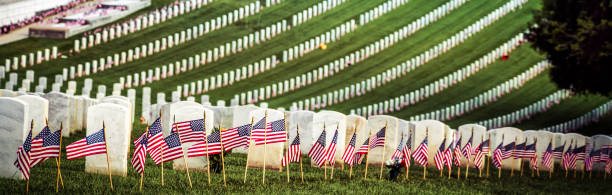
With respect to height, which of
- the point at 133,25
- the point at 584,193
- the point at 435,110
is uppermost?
the point at 133,25

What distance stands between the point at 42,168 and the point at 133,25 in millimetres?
A: 41581

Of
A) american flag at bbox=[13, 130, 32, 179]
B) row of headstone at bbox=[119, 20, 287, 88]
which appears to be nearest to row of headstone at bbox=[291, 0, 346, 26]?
row of headstone at bbox=[119, 20, 287, 88]

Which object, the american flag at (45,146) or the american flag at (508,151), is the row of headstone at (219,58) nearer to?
the american flag at (508,151)

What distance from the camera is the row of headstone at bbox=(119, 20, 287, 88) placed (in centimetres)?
5497

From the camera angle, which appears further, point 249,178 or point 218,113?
point 218,113

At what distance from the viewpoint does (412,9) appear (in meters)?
78.1

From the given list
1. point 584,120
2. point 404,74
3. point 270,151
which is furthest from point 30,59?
point 270,151

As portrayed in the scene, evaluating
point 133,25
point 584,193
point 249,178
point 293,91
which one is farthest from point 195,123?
point 133,25

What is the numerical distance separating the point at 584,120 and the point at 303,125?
30.6m

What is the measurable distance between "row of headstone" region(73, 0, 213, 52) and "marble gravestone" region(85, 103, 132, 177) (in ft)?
118

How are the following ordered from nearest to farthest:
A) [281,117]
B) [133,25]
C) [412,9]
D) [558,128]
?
[281,117], [558,128], [133,25], [412,9]

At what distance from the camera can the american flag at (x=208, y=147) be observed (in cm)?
2278

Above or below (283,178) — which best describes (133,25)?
above

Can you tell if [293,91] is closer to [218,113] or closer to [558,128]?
[558,128]
